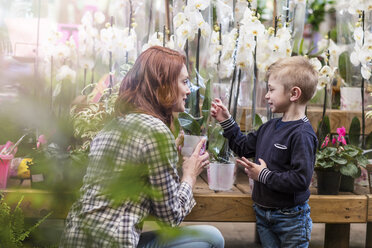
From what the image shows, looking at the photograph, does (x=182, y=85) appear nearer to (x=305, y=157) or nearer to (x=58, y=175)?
(x=305, y=157)

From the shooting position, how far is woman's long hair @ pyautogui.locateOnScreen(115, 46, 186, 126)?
1465 mm

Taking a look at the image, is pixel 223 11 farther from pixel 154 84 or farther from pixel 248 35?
pixel 154 84

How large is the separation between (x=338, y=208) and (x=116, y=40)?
1251 mm

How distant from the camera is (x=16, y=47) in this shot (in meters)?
0.29

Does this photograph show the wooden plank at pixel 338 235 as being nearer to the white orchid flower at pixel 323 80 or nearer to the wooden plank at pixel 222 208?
the wooden plank at pixel 222 208

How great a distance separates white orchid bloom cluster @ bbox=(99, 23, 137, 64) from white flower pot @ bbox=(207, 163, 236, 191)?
70cm

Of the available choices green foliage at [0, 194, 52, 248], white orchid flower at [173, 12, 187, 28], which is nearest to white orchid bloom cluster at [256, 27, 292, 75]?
white orchid flower at [173, 12, 187, 28]

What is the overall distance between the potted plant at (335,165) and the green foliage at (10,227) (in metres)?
1.79

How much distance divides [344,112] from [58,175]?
2623 millimetres

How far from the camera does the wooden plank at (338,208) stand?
6.86 ft

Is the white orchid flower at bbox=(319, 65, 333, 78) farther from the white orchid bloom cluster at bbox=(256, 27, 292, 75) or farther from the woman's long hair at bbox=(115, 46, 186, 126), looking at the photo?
the woman's long hair at bbox=(115, 46, 186, 126)

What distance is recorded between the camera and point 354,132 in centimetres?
242

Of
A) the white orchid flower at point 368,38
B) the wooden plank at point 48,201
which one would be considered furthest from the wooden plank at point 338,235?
the wooden plank at point 48,201

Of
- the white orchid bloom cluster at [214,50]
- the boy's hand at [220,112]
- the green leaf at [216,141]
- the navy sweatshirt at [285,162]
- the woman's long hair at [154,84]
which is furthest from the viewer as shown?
the white orchid bloom cluster at [214,50]
